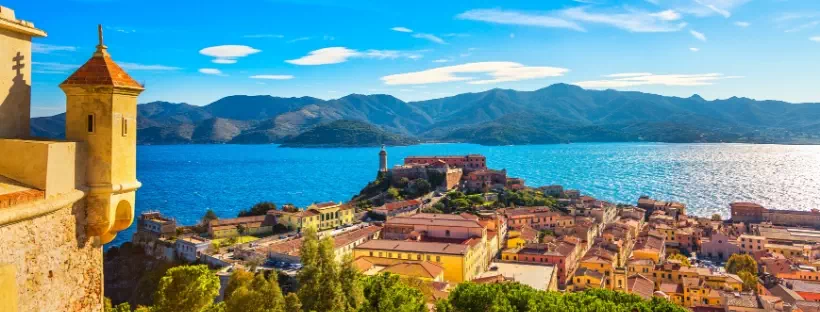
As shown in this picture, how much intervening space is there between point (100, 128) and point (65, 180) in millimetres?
913

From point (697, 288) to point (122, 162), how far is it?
144ft

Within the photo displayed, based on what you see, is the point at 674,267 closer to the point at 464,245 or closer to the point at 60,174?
the point at 464,245

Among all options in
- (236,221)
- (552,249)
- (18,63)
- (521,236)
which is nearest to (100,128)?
(18,63)

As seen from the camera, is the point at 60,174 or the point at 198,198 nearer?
the point at 60,174

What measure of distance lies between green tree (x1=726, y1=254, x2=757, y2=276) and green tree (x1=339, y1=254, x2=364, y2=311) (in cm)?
4095

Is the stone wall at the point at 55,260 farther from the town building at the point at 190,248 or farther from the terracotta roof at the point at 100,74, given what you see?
the town building at the point at 190,248

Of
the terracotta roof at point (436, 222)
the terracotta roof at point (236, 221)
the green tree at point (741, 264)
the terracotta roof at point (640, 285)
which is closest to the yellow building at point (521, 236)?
the terracotta roof at point (436, 222)

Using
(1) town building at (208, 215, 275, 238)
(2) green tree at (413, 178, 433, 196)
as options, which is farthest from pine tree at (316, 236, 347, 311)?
(2) green tree at (413, 178, 433, 196)

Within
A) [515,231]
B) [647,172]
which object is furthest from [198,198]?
[647,172]

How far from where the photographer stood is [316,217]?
5375 centimetres

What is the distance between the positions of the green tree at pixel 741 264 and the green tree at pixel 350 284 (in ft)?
134

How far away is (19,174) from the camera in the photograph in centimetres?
627

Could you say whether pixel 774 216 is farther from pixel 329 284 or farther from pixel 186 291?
pixel 186 291

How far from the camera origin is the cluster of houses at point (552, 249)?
39156 millimetres
